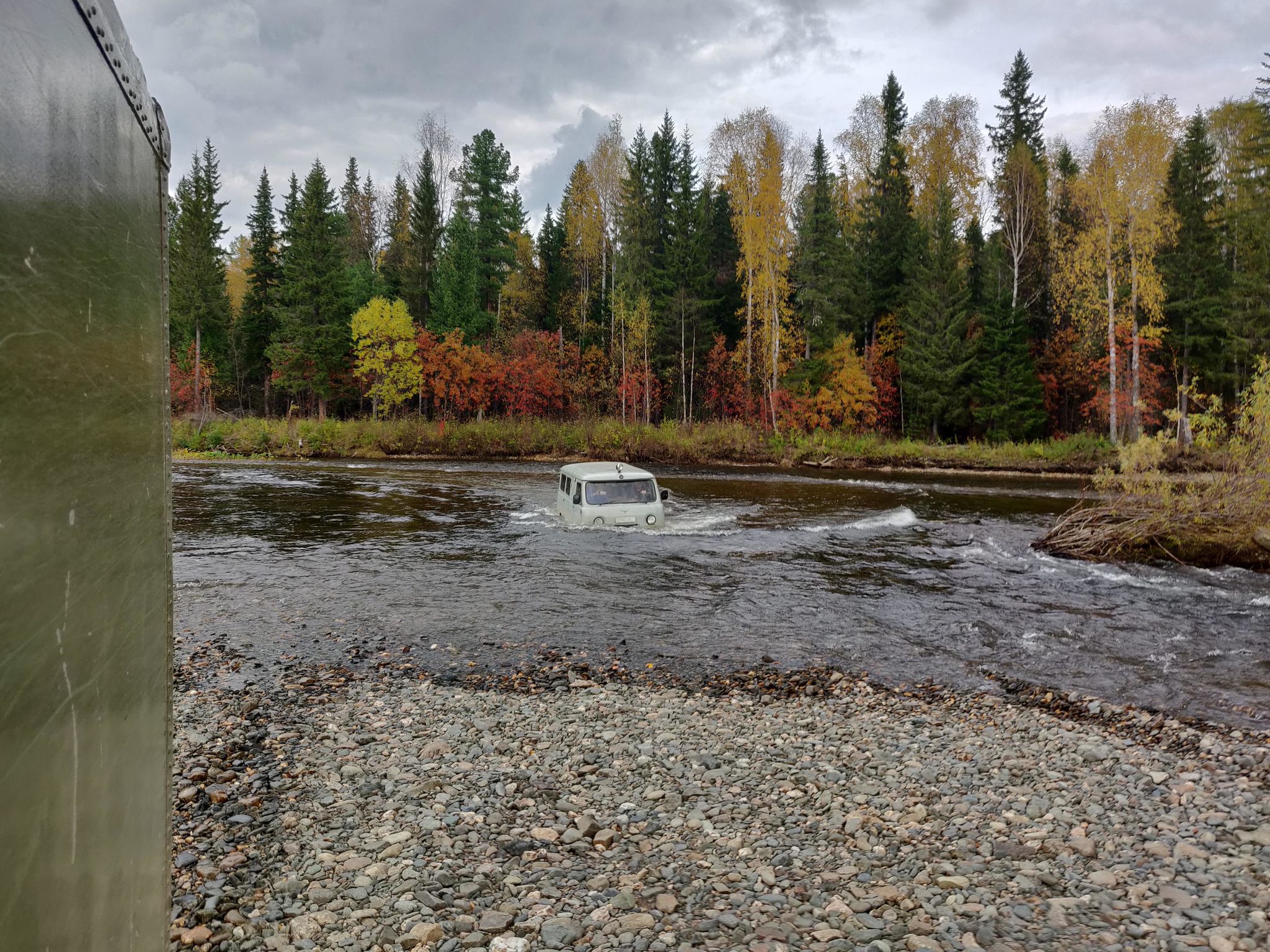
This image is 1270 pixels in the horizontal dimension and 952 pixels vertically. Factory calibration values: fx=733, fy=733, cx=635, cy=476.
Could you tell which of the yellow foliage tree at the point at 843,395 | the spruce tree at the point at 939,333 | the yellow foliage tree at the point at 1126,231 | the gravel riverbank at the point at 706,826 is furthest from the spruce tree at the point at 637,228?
the gravel riverbank at the point at 706,826

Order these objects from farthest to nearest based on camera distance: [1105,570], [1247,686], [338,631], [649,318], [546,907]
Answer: [649,318] < [1105,570] < [338,631] < [1247,686] < [546,907]

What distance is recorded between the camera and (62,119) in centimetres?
158

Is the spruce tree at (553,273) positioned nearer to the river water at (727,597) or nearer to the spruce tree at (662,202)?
the spruce tree at (662,202)

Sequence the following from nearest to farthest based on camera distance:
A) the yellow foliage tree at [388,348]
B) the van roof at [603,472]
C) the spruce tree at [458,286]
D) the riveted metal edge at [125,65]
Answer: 1. the riveted metal edge at [125,65]
2. the van roof at [603,472]
3. the yellow foliage tree at [388,348]
4. the spruce tree at [458,286]

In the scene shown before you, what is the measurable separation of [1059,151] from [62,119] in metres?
63.3

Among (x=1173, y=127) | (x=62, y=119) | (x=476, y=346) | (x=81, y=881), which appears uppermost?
(x=1173, y=127)

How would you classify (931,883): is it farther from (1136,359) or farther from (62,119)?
(1136,359)

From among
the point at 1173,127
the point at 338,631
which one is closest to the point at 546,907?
the point at 338,631

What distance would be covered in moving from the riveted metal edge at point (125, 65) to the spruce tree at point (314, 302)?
5271 centimetres

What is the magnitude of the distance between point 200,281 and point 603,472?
50767 mm

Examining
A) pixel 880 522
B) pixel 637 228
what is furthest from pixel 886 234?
pixel 880 522

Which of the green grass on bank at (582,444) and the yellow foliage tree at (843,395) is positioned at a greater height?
the yellow foliage tree at (843,395)

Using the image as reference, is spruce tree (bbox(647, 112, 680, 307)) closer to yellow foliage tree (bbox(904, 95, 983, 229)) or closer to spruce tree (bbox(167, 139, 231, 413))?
yellow foliage tree (bbox(904, 95, 983, 229))

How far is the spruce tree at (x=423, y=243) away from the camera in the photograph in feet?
180
